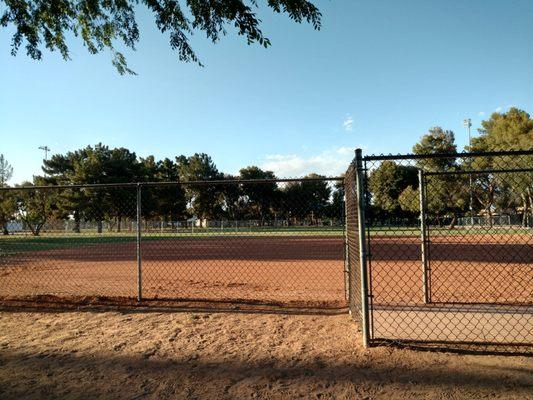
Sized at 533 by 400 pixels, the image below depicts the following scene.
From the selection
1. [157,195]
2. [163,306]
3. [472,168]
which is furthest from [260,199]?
[163,306]

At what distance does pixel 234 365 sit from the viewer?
383cm

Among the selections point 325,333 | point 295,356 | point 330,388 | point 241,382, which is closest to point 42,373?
point 241,382

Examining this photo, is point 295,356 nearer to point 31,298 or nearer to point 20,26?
point 31,298

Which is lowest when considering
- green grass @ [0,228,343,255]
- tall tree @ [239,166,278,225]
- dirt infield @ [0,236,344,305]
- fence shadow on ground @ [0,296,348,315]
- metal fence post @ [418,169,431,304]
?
green grass @ [0,228,343,255]

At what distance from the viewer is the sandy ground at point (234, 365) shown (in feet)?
10.7

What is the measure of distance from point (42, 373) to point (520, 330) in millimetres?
5644

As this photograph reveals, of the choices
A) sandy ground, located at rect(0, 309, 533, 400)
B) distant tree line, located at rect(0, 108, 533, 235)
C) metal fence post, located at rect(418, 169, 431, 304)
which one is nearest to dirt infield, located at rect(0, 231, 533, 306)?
metal fence post, located at rect(418, 169, 431, 304)

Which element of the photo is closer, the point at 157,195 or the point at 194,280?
the point at 194,280

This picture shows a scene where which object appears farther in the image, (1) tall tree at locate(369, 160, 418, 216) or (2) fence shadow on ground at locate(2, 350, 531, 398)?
(1) tall tree at locate(369, 160, 418, 216)

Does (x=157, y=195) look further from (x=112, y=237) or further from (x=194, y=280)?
(x=194, y=280)

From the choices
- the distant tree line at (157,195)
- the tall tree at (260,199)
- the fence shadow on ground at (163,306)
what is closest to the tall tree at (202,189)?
the distant tree line at (157,195)

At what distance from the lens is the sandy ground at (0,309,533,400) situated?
10.7 feet

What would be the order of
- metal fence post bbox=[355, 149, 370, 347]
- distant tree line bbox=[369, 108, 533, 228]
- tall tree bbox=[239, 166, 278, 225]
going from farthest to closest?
1. tall tree bbox=[239, 166, 278, 225]
2. distant tree line bbox=[369, 108, 533, 228]
3. metal fence post bbox=[355, 149, 370, 347]

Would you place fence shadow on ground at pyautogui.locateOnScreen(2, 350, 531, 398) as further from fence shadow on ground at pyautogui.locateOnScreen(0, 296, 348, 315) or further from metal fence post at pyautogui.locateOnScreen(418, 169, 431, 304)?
metal fence post at pyautogui.locateOnScreen(418, 169, 431, 304)
